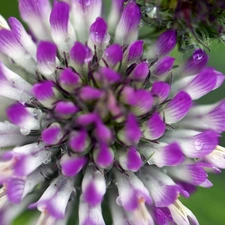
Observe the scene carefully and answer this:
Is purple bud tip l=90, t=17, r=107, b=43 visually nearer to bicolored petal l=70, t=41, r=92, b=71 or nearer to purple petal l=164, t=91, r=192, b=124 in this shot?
bicolored petal l=70, t=41, r=92, b=71

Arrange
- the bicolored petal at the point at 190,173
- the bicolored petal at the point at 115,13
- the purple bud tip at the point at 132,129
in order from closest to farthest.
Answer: the purple bud tip at the point at 132,129, the bicolored petal at the point at 190,173, the bicolored petal at the point at 115,13

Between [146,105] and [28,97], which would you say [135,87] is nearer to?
[146,105]

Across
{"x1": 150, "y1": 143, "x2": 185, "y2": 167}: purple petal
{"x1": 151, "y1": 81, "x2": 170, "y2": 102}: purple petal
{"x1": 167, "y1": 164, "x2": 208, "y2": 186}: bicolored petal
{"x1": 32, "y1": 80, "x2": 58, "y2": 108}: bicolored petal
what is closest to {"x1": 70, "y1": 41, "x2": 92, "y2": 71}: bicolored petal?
{"x1": 32, "y1": 80, "x2": 58, "y2": 108}: bicolored petal

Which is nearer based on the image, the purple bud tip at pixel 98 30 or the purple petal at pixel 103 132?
the purple petal at pixel 103 132

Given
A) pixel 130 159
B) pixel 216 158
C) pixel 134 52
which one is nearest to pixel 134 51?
pixel 134 52

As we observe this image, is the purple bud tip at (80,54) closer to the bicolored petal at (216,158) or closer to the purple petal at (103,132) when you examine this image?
the purple petal at (103,132)

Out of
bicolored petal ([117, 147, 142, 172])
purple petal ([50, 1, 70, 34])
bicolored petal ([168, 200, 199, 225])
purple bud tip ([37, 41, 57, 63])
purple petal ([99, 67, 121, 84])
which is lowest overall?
bicolored petal ([168, 200, 199, 225])

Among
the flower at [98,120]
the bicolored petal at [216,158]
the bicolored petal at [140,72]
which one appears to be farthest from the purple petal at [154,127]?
the bicolored petal at [216,158]
